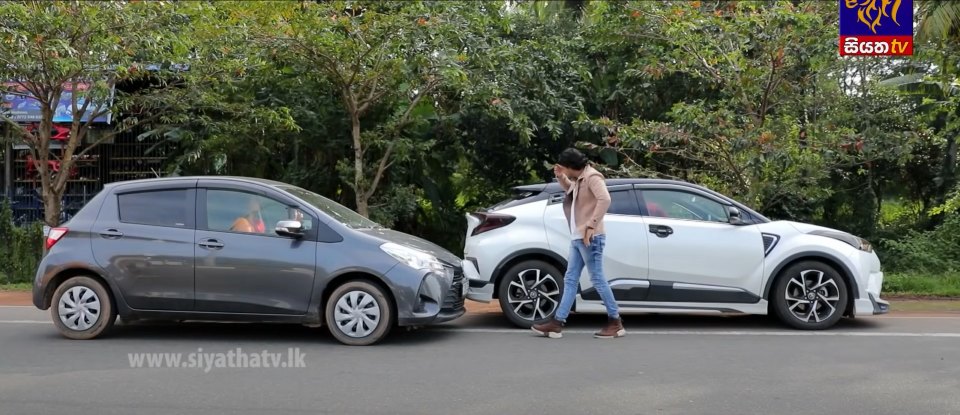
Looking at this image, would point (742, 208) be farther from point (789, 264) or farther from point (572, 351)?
point (572, 351)

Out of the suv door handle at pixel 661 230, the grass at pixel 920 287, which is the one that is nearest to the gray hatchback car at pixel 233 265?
the suv door handle at pixel 661 230

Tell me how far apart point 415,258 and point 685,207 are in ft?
9.27

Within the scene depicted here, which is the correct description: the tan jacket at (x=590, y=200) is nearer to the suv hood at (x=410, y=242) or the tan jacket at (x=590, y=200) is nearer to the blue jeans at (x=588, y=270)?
the blue jeans at (x=588, y=270)

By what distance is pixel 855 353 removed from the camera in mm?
7344

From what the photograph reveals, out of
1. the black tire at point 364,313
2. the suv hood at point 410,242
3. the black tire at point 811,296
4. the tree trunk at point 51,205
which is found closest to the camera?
the black tire at point 364,313

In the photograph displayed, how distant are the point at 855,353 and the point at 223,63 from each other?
9.27m

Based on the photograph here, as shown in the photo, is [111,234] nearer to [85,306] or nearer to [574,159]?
[85,306]

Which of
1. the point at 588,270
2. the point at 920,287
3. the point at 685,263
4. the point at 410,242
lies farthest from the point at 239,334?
the point at 920,287

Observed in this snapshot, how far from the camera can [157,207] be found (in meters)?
8.09

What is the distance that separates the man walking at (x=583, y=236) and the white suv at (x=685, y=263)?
0.47 meters

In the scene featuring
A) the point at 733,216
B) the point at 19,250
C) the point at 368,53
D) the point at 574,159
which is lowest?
the point at 19,250

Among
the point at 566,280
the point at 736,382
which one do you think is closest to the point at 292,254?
the point at 566,280

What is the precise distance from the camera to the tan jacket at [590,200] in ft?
25.6

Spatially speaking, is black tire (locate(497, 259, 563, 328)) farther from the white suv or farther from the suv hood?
the suv hood
